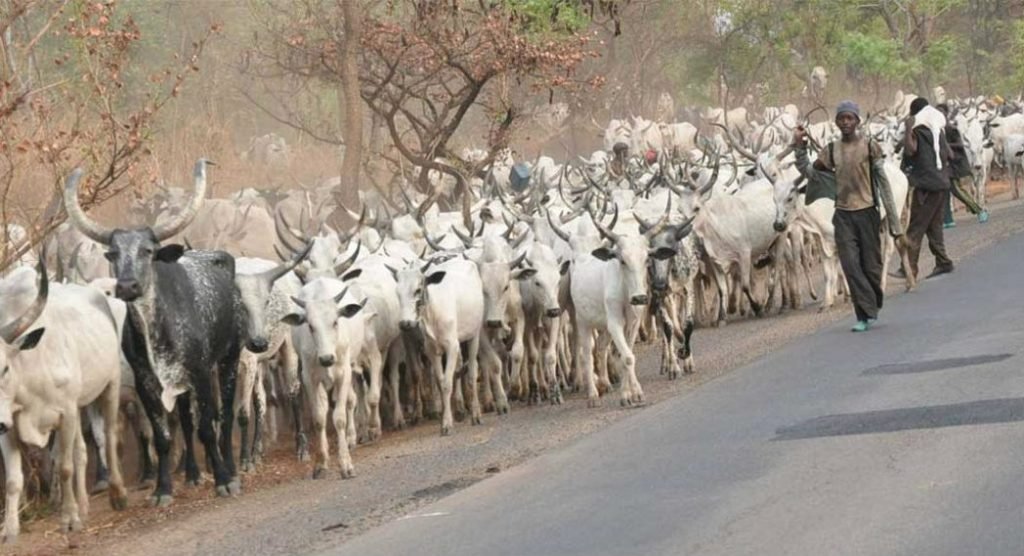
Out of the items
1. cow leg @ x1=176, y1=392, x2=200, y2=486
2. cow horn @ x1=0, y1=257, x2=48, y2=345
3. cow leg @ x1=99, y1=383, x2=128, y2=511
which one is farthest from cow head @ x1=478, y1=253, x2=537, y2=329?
cow horn @ x1=0, y1=257, x2=48, y2=345

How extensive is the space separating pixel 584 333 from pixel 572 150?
115 feet

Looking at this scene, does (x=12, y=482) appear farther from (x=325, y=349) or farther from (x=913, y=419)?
(x=913, y=419)

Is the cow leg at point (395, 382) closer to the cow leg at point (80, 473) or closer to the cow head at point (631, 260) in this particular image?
the cow head at point (631, 260)

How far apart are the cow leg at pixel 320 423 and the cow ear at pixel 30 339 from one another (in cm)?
244

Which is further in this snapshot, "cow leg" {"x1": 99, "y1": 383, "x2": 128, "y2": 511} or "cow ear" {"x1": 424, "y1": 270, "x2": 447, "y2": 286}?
"cow ear" {"x1": 424, "y1": 270, "x2": 447, "y2": 286}

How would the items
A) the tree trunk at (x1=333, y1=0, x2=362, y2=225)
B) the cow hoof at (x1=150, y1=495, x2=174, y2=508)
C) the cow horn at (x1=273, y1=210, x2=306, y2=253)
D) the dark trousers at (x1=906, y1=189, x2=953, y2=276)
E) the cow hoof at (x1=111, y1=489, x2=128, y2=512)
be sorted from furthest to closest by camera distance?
the tree trunk at (x1=333, y1=0, x2=362, y2=225) → the dark trousers at (x1=906, y1=189, x2=953, y2=276) → the cow horn at (x1=273, y1=210, x2=306, y2=253) → the cow hoof at (x1=111, y1=489, x2=128, y2=512) → the cow hoof at (x1=150, y1=495, x2=174, y2=508)

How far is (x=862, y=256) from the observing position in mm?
17141

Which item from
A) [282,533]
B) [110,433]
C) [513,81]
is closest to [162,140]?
[513,81]

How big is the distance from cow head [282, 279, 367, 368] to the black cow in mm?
585

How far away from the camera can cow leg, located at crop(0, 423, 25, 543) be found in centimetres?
1190

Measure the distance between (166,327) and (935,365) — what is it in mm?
5296

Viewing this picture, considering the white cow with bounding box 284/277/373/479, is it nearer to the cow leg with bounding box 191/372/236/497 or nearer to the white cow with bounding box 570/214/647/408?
the cow leg with bounding box 191/372/236/497

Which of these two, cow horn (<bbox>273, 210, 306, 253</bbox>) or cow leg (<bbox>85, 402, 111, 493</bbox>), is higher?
cow horn (<bbox>273, 210, 306, 253</bbox>)

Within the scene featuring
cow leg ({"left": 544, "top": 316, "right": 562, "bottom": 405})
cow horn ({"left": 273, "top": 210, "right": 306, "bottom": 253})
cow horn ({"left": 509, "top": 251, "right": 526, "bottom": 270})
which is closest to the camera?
cow leg ({"left": 544, "top": 316, "right": 562, "bottom": 405})
